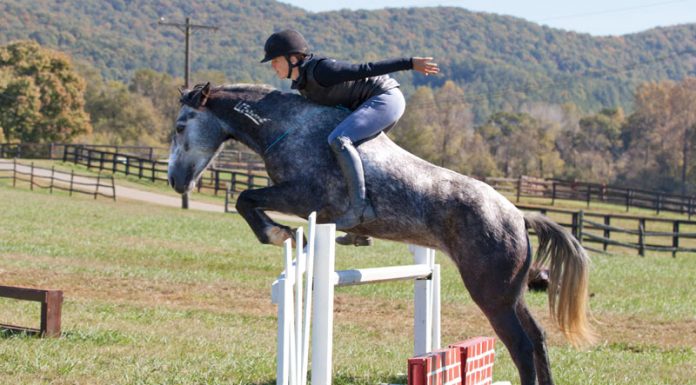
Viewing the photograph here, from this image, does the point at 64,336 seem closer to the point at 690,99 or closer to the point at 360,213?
the point at 360,213

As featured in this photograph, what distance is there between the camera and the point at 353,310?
44.2ft

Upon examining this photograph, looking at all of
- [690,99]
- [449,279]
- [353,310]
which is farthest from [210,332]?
[690,99]

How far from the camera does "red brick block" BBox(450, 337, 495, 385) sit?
668cm

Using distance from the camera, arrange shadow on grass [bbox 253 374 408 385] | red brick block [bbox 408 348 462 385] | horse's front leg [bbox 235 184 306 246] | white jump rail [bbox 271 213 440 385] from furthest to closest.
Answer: shadow on grass [bbox 253 374 408 385]
horse's front leg [bbox 235 184 306 246]
red brick block [bbox 408 348 462 385]
white jump rail [bbox 271 213 440 385]

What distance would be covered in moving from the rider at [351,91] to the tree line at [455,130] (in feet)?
218

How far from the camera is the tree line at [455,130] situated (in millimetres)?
75438

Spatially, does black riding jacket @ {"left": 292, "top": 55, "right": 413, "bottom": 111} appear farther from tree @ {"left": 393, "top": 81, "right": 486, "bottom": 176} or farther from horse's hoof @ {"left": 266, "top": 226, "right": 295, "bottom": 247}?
tree @ {"left": 393, "top": 81, "right": 486, "bottom": 176}

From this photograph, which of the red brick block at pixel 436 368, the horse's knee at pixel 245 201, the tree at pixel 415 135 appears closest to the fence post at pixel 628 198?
the tree at pixel 415 135

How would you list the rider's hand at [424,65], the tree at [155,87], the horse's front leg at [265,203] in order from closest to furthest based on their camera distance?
the horse's front leg at [265,203] → the rider's hand at [424,65] → the tree at [155,87]

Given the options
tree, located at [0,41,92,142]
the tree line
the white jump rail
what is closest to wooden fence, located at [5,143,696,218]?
tree, located at [0,41,92,142]

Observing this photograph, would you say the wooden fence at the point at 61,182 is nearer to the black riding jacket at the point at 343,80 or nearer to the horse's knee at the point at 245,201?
the black riding jacket at the point at 343,80

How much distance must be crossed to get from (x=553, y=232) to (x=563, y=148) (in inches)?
3822

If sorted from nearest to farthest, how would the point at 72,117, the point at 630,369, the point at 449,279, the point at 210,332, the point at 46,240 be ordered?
the point at 630,369 → the point at 210,332 → the point at 449,279 → the point at 46,240 → the point at 72,117

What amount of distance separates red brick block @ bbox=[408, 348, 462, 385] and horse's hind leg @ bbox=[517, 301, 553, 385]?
57cm
